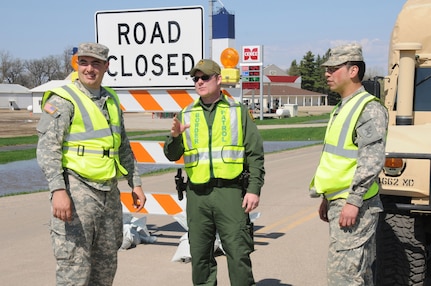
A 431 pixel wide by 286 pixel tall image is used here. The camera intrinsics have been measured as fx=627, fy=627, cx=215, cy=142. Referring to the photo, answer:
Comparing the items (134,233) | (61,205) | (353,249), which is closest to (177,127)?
(61,205)

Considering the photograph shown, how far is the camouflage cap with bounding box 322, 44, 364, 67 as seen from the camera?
161 inches

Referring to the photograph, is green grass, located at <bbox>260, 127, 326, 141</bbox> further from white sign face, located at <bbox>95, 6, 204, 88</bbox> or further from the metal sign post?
the metal sign post

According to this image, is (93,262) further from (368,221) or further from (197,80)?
(368,221)

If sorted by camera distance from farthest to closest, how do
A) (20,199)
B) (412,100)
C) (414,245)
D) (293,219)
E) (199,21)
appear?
1. (20,199)
2. (293,219)
3. (199,21)
4. (412,100)
5. (414,245)

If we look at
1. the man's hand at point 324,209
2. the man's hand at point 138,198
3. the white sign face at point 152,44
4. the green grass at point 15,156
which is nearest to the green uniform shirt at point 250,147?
the man's hand at point 138,198

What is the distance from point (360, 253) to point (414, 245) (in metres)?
1.28

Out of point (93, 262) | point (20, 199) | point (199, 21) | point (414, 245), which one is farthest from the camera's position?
point (20, 199)

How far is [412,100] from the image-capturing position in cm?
647

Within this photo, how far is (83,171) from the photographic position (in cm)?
416

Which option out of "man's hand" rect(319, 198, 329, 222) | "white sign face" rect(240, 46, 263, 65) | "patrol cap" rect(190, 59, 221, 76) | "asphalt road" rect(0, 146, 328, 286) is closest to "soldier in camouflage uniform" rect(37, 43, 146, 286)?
→ "patrol cap" rect(190, 59, 221, 76)

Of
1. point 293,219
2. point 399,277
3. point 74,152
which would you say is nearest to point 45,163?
point 74,152

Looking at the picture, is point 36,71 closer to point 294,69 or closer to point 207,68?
point 294,69

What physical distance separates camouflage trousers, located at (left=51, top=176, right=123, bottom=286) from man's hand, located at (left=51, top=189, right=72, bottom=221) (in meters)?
0.09

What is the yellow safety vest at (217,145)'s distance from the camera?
469cm
